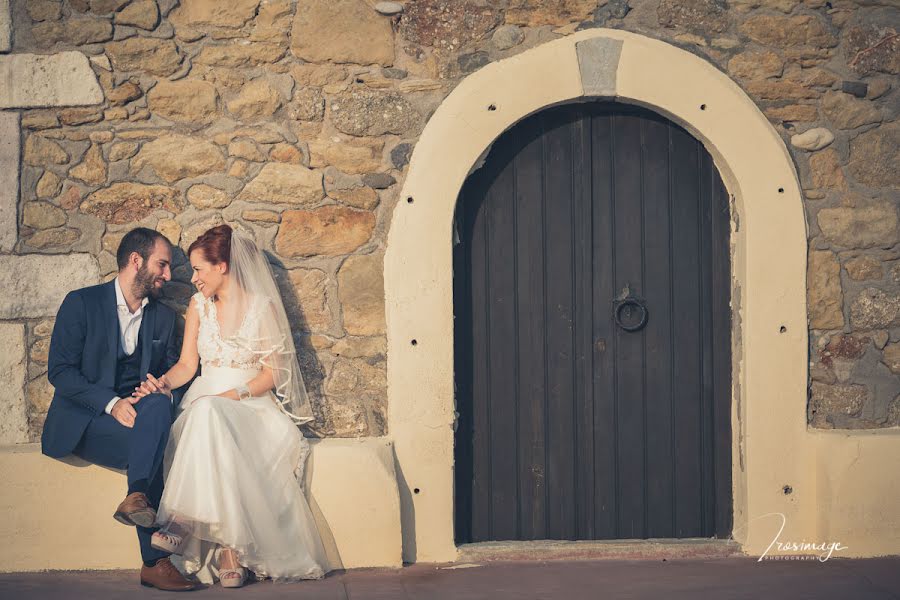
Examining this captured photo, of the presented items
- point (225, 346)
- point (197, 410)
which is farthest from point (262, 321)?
point (197, 410)

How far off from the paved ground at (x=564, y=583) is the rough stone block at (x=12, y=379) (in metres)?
0.66

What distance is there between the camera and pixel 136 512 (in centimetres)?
431

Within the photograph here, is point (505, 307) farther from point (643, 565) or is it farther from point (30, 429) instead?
point (30, 429)

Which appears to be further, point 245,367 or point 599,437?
point 599,437

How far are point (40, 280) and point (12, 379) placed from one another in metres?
0.47

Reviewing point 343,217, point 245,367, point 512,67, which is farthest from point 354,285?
point 512,67

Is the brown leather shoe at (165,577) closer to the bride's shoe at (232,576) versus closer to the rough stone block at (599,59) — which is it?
the bride's shoe at (232,576)

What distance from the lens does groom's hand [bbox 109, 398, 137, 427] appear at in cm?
461

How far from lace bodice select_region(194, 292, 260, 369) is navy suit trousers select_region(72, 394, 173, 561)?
0.32 metres

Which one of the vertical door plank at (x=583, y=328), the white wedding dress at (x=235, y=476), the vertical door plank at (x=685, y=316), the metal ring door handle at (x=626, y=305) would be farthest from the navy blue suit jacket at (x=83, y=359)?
the vertical door plank at (x=685, y=316)

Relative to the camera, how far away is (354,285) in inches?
195

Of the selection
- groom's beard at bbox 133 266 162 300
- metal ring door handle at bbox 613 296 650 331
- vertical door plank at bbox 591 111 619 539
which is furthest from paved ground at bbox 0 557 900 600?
groom's beard at bbox 133 266 162 300

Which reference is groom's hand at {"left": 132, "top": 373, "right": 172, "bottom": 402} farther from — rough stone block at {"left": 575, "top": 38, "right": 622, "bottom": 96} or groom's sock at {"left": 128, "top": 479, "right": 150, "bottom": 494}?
rough stone block at {"left": 575, "top": 38, "right": 622, "bottom": 96}

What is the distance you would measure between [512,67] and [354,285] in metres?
1.24
